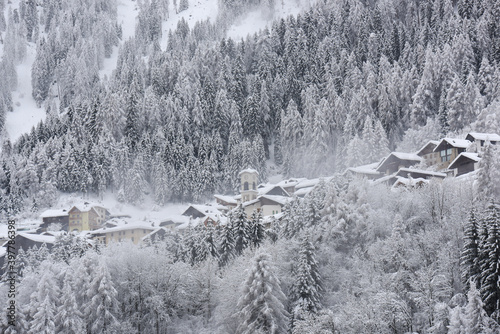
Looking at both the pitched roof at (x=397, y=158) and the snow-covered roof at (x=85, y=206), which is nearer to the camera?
the pitched roof at (x=397, y=158)

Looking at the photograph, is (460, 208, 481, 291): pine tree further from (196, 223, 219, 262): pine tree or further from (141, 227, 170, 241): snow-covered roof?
(141, 227, 170, 241): snow-covered roof

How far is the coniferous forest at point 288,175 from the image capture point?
52094 millimetres

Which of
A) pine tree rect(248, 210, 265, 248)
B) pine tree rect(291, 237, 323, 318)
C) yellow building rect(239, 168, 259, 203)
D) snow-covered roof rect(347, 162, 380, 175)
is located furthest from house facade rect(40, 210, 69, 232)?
pine tree rect(291, 237, 323, 318)

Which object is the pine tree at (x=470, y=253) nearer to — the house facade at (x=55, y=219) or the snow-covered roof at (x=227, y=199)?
the snow-covered roof at (x=227, y=199)

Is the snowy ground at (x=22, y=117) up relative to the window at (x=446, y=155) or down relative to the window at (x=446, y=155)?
up

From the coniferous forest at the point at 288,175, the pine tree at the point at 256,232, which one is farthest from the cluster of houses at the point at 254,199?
the pine tree at the point at 256,232

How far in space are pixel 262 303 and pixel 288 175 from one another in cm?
6356

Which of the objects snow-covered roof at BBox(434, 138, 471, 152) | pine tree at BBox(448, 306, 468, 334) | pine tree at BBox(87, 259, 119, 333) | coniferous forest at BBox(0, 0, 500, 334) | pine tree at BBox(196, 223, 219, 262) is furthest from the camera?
snow-covered roof at BBox(434, 138, 471, 152)

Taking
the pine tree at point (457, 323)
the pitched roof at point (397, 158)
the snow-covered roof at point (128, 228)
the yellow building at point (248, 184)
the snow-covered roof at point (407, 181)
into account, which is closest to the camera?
the pine tree at point (457, 323)

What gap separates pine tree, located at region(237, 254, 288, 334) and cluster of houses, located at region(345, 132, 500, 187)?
92.6ft

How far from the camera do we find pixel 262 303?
52625 millimetres

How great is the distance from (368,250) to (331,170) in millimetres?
51474

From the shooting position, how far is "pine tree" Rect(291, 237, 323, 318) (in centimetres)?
5397

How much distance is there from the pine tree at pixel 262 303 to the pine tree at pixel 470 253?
1627cm
